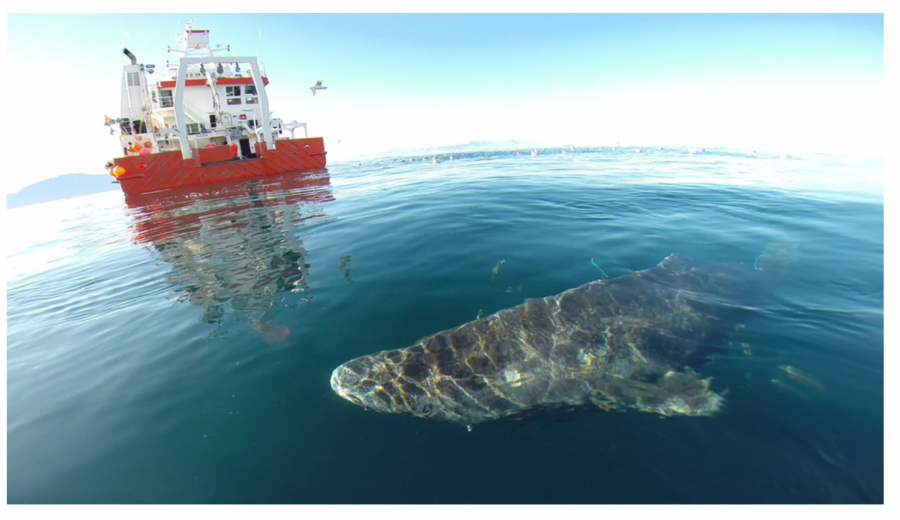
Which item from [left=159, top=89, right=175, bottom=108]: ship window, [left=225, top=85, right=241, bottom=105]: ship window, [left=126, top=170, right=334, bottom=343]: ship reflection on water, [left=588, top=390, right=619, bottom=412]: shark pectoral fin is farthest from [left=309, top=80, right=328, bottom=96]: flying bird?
[left=588, top=390, right=619, bottom=412]: shark pectoral fin

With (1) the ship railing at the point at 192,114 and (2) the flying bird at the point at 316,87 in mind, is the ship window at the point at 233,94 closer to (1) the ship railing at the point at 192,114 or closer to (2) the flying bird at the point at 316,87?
(1) the ship railing at the point at 192,114

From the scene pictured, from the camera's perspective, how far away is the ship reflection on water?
711cm

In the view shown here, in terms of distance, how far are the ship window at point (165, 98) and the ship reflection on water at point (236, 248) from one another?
A: 823 inches

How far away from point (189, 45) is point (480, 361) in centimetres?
4968

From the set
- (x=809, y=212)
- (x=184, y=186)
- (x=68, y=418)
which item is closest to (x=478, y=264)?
(x=68, y=418)

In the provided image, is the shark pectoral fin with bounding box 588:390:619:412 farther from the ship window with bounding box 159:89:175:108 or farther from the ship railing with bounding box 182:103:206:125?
the ship window with bounding box 159:89:175:108

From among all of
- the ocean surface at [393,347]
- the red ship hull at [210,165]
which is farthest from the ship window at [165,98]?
the ocean surface at [393,347]

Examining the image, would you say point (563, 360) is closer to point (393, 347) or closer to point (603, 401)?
point (603, 401)

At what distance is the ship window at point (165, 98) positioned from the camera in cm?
3597

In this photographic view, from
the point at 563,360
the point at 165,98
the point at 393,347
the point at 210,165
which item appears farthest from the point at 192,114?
the point at 563,360

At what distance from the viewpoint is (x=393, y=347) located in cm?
543

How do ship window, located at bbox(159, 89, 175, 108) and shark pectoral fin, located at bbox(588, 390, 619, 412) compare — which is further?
ship window, located at bbox(159, 89, 175, 108)

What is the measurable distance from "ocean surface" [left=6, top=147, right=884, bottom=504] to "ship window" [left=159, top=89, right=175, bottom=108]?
3388cm

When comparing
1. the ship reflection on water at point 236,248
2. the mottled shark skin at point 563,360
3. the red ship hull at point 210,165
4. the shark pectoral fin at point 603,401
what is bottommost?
the shark pectoral fin at point 603,401
